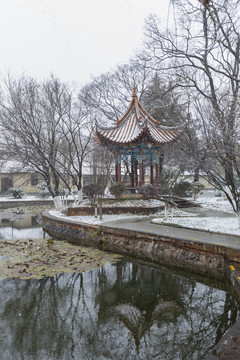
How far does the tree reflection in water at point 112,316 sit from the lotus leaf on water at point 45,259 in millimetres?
441

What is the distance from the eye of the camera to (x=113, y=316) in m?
5.07

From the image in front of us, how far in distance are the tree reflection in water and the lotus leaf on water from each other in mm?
441

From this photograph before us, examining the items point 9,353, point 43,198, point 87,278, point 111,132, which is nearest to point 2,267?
point 87,278

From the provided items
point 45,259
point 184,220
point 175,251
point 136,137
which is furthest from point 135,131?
point 45,259

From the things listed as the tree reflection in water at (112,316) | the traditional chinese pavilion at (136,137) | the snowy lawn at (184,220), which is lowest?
the tree reflection in water at (112,316)

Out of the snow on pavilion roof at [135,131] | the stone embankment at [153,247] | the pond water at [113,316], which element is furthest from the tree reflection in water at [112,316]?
the snow on pavilion roof at [135,131]

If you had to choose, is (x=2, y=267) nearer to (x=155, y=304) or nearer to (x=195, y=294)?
(x=155, y=304)

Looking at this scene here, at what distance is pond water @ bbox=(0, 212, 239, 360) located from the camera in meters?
4.04

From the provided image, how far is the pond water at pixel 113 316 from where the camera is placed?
4.04m

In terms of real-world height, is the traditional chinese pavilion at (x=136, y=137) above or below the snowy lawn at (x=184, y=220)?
above

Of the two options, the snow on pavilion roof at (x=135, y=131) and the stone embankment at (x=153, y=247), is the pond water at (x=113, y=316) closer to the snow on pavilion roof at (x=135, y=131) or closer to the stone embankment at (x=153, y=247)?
the stone embankment at (x=153, y=247)

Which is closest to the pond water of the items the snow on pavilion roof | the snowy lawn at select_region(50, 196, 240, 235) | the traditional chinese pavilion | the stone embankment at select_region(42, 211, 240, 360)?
the stone embankment at select_region(42, 211, 240, 360)

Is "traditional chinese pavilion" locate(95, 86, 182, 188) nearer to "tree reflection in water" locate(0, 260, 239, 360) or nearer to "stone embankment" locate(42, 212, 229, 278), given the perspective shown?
"stone embankment" locate(42, 212, 229, 278)

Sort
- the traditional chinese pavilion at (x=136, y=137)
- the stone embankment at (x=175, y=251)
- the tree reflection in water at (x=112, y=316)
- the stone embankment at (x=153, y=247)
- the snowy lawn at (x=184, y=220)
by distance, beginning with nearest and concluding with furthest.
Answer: the stone embankment at (x=175, y=251), the tree reflection in water at (x=112, y=316), the stone embankment at (x=153, y=247), the snowy lawn at (x=184, y=220), the traditional chinese pavilion at (x=136, y=137)
